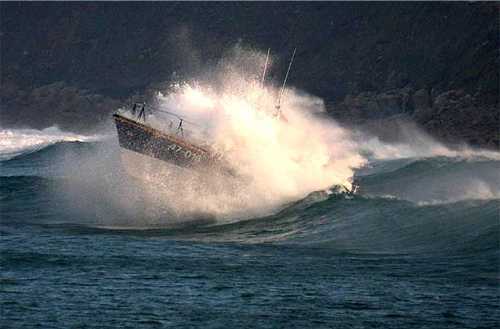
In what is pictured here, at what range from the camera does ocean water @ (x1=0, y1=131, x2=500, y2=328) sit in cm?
1628

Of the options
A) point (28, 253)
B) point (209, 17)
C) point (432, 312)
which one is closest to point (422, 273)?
point (432, 312)

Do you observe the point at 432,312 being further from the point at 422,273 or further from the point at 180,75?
the point at 180,75

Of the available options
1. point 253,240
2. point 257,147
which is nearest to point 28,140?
point 257,147

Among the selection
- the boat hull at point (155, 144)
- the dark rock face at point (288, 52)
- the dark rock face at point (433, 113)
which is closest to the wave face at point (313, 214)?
the boat hull at point (155, 144)

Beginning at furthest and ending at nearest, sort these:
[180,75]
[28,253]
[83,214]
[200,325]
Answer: [180,75]
[83,214]
[28,253]
[200,325]

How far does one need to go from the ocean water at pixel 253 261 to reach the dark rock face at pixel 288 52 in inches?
1056

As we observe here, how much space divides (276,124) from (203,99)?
2.02 meters

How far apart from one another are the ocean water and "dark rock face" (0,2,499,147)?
26812 mm

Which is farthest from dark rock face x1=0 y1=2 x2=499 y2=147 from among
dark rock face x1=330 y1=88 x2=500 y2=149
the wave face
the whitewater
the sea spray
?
the wave face

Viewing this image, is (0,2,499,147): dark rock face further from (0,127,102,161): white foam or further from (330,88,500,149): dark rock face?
(0,127,102,161): white foam

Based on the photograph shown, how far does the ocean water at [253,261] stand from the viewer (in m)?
16.3

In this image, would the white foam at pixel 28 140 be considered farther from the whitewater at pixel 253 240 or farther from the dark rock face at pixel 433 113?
the whitewater at pixel 253 240

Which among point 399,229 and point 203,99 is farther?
point 203,99

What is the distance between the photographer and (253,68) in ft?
254
